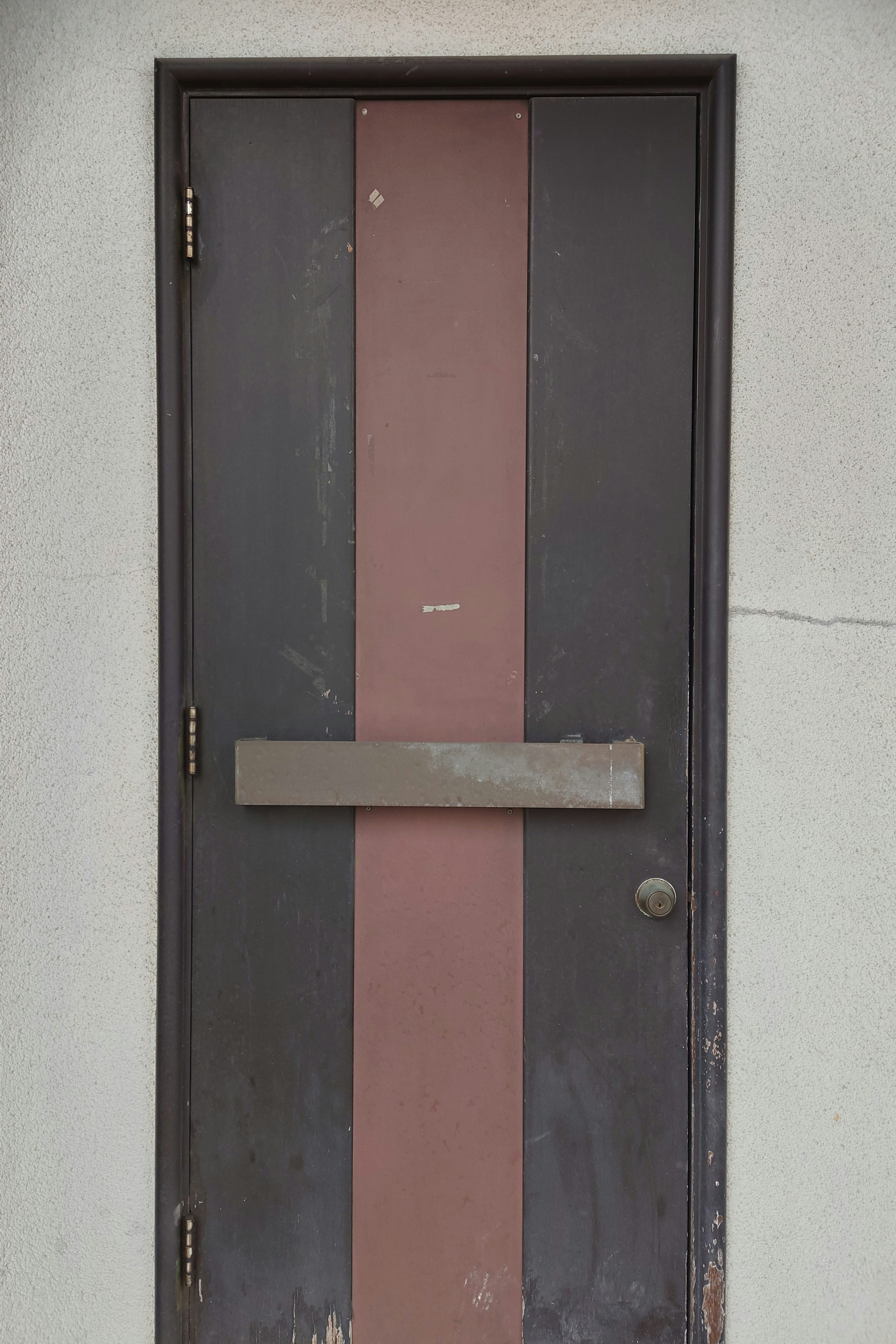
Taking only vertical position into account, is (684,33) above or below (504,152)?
above

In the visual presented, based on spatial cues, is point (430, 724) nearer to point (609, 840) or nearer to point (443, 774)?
point (443, 774)

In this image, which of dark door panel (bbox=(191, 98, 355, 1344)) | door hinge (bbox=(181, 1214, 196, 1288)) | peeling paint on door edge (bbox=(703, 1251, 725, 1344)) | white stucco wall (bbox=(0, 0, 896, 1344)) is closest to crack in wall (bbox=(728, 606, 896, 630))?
white stucco wall (bbox=(0, 0, 896, 1344))

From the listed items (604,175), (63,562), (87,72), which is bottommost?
(63,562)

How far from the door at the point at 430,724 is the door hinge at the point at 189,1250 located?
0.01 m

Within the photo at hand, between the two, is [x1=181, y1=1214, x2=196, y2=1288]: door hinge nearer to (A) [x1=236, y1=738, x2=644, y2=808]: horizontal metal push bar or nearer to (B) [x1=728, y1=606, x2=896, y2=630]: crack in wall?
(A) [x1=236, y1=738, x2=644, y2=808]: horizontal metal push bar

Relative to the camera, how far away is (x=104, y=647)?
1202mm

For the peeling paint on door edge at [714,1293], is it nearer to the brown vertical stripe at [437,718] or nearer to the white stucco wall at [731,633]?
the white stucco wall at [731,633]

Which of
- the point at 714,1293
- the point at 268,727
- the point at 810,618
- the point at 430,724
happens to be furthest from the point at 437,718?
the point at 714,1293

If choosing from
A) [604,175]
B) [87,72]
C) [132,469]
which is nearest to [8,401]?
[132,469]

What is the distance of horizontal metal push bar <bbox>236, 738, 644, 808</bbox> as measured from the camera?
1.15m

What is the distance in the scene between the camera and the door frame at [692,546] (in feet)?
3.73

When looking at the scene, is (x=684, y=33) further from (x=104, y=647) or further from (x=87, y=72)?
(x=104, y=647)

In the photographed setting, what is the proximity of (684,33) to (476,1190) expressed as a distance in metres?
1.96

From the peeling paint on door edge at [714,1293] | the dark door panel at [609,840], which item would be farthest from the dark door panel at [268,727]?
the peeling paint on door edge at [714,1293]
